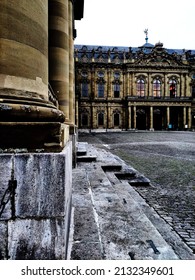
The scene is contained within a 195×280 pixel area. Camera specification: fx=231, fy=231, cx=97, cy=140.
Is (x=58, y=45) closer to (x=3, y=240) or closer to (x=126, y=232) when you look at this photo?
(x=126, y=232)

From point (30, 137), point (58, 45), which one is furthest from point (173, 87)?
point (30, 137)

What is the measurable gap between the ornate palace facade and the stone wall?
4909 centimetres

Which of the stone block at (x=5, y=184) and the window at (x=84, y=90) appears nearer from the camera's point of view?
the stone block at (x=5, y=184)

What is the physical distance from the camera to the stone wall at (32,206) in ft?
5.70

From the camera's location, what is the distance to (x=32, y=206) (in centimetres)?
176

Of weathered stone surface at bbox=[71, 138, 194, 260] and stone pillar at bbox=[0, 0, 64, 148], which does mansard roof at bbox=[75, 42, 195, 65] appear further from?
stone pillar at bbox=[0, 0, 64, 148]

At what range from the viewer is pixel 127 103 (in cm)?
5025

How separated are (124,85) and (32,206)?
2055 inches

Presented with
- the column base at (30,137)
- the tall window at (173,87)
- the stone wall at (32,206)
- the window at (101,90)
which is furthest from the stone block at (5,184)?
the tall window at (173,87)

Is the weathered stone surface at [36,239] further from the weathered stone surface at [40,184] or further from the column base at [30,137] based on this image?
the column base at [30,137]

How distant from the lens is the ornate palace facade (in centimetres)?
5109

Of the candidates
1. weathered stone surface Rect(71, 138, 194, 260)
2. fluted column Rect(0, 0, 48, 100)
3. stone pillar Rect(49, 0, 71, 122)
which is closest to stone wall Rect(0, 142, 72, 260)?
weathered stone surface Rect(71, 138, 194, 260)
